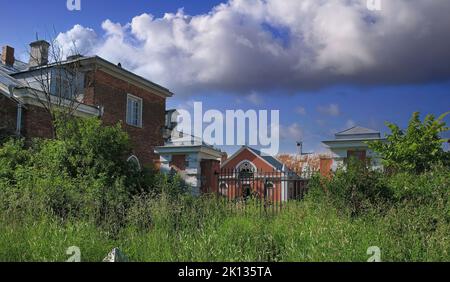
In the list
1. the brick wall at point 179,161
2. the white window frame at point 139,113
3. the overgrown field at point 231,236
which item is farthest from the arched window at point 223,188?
the white window frame at point 139,113

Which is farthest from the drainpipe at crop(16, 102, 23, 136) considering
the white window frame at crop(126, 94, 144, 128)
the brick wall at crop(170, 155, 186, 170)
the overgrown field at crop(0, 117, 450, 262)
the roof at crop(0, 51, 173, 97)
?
the white window frame at crop(126, 94, 144, 128)

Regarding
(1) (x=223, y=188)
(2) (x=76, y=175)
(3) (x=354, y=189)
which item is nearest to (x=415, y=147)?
(3) (x=354, y=189)

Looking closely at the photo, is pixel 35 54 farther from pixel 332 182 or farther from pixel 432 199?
pixel 432 199

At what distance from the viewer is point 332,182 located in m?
8.71

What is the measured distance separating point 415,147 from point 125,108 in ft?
49.2

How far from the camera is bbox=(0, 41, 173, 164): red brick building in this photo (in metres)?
16.1

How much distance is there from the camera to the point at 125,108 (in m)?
22.1

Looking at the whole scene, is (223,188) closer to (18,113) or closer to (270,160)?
(18,113)

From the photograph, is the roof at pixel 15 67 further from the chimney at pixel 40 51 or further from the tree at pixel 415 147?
the tree at pixel 415 147

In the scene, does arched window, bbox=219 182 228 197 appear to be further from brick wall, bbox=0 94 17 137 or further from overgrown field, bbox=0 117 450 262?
brick wall, bbox=0 94 17 137

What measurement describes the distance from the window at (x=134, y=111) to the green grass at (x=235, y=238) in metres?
15.9

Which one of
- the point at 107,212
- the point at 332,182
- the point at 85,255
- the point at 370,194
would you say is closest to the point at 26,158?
the point at 107,212

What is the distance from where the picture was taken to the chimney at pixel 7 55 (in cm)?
2244
